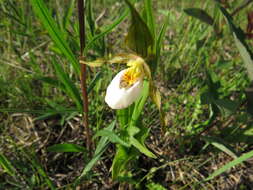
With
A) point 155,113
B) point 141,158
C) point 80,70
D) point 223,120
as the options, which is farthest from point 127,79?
point 223,120

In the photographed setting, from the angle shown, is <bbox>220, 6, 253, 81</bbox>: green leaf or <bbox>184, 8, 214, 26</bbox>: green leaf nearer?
<bbox>220, 6, 253, 81</bbox>: green leaf

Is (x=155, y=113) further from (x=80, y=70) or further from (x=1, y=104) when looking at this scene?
(x=1, y=104)

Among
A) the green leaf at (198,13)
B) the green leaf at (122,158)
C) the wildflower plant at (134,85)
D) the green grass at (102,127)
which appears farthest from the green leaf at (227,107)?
the green leaf at (198,13)

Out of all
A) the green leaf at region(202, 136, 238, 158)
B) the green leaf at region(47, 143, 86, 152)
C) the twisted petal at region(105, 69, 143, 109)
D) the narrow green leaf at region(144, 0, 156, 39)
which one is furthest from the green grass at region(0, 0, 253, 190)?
the narrow green leaf at region(144, 0, 156, 39)

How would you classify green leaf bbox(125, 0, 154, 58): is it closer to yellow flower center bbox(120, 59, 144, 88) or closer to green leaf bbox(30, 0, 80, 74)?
yellow flower center bbox(120, 59, 144, 88)

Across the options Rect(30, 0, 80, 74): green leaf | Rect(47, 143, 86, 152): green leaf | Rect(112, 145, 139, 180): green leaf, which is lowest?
Rect(112, 145, 139, 180): green leaf

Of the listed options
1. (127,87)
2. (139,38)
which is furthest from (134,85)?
(139,38)
